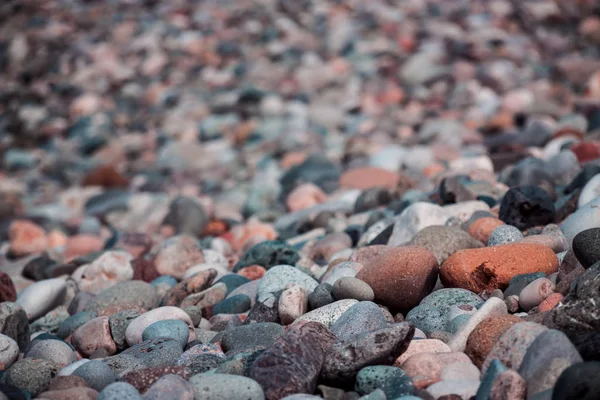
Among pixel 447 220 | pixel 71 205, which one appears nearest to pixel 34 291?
pixel 447 220

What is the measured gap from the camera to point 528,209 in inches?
164

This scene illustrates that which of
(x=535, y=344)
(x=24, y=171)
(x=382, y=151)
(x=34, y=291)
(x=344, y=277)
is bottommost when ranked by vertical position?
(x=24, y=171)

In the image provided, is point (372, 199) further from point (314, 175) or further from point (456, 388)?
point (456, 388)

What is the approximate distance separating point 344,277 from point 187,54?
977 centimetres

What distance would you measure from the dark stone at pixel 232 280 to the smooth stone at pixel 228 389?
1455 millimetres

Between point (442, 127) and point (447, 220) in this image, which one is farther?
point (442, 127)

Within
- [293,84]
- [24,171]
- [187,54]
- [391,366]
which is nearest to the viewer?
[391,366]

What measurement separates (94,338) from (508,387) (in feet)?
6.89

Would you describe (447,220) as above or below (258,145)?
above

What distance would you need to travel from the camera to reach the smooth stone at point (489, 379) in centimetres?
242

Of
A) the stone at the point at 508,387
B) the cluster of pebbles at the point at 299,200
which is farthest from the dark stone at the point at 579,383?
the stone at the point at 508,387

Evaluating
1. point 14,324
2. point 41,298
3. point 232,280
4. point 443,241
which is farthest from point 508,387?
point 41,298

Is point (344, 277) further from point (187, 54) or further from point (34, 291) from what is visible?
point (187, 54)

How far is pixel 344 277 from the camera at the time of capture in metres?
3.47
